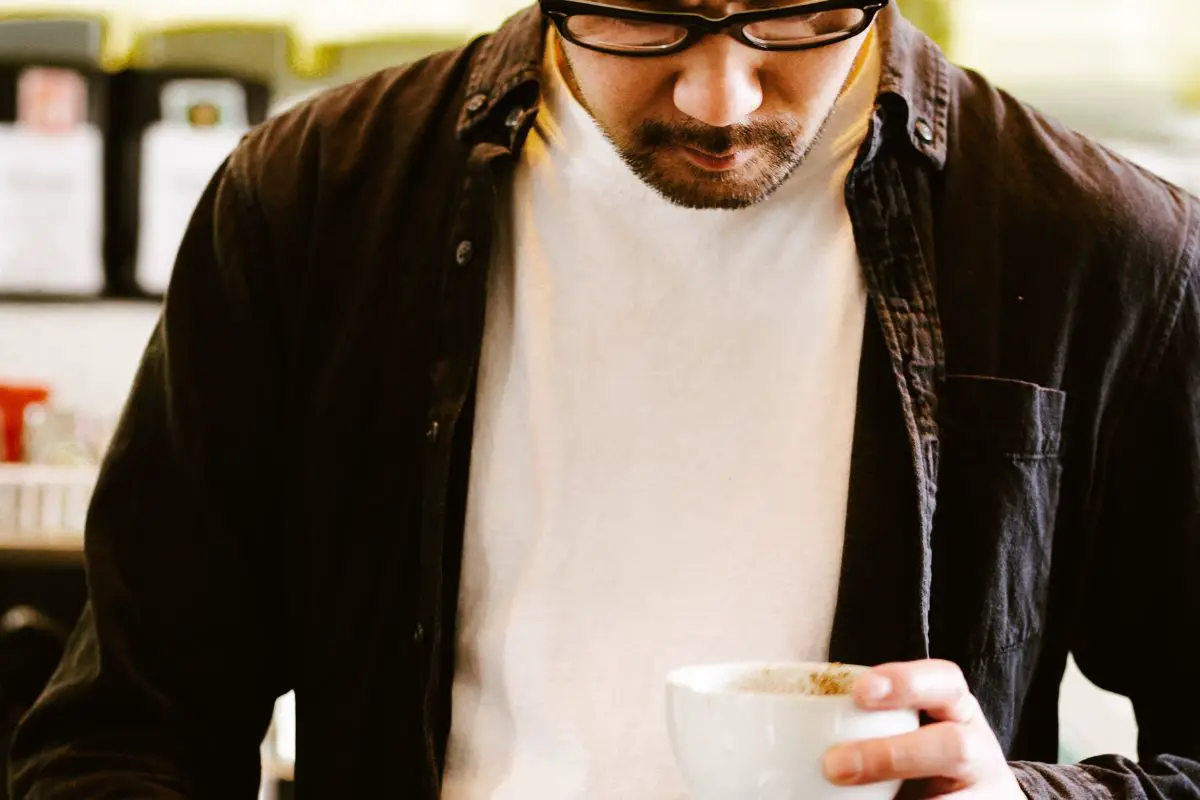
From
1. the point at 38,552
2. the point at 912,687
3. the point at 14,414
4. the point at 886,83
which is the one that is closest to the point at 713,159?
the point at 886,83

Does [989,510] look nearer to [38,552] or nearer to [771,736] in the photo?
[771,736]

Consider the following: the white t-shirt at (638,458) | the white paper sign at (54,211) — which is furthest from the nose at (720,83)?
the white paper sign at (54,211)

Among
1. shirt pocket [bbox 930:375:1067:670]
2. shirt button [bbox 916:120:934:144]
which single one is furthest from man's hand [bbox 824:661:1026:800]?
shirt button [bbox 916:120:934:144]

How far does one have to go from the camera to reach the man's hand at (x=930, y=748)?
60 cm

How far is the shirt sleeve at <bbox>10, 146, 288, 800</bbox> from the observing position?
0.98 m

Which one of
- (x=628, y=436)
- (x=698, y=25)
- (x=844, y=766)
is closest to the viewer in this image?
(x=844, y=766)

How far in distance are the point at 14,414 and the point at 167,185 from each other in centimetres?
46

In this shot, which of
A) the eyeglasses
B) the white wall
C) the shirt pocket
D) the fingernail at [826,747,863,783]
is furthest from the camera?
the white wall

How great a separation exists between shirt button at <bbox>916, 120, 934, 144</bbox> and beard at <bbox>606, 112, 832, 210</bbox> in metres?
0.12

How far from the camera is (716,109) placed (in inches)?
35.2

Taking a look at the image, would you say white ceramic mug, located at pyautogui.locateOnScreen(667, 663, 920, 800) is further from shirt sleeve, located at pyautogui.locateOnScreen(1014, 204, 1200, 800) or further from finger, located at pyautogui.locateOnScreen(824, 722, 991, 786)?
shirt sleeve, located at pyautogui.locateOnScreen(1014, 204, 1200, 800)

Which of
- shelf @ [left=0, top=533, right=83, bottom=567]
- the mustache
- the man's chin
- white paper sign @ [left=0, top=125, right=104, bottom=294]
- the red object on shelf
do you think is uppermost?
the mustache

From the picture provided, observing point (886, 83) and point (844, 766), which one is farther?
point (886, 83)

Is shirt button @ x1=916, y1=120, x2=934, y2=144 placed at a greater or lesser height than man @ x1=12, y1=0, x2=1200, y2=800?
greater
